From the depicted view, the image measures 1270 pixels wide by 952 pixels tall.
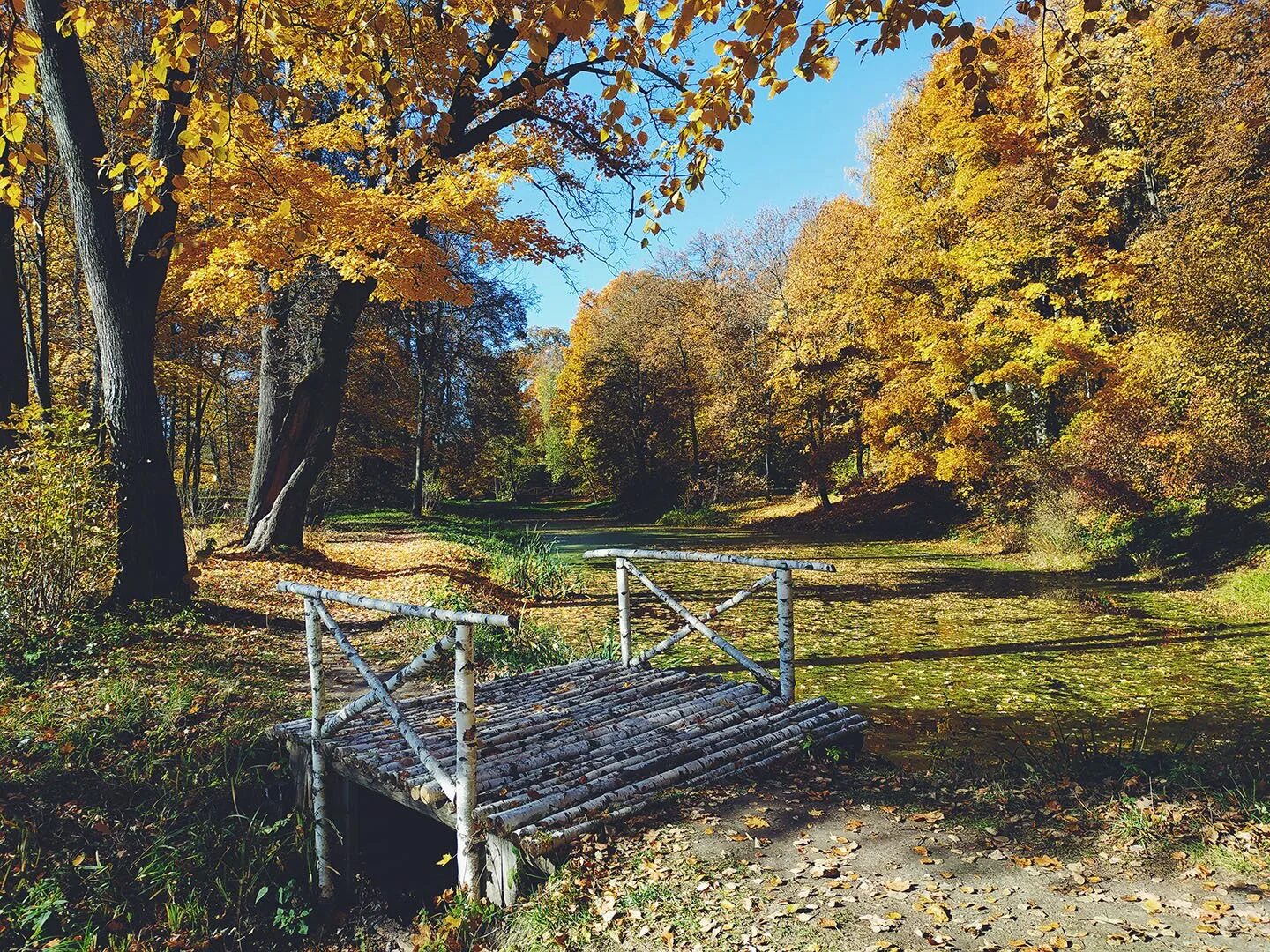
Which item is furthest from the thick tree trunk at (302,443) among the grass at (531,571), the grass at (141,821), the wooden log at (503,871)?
the wooden log at (503,871)

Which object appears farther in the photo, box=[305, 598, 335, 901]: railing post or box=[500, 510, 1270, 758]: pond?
box=[500, 510, 1270, 758]: pond

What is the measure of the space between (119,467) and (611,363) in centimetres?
3069

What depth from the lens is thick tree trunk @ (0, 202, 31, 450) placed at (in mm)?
8023

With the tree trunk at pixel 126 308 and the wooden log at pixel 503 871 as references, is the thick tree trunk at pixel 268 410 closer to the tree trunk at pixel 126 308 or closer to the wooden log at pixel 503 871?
the tree trunk at pixel 126 308

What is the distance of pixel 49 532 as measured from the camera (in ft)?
22.7

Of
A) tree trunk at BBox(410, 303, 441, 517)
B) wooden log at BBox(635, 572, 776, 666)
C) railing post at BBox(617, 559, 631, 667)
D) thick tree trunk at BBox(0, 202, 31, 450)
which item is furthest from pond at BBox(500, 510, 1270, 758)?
tree trunk at BBox(410, 303, 441, 517)

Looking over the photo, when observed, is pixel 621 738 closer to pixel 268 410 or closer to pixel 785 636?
pixel 785 636

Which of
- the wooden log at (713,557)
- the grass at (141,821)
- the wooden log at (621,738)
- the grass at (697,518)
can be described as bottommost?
the grass at (697,518)

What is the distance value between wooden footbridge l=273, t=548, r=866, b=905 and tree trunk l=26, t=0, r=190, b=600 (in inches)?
153

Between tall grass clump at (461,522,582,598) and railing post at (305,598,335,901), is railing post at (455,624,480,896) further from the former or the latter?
tall grass clump at (461,522,582,598)

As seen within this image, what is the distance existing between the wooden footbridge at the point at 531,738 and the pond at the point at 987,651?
1.74 meters

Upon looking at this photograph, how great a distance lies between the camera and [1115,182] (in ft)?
55.6

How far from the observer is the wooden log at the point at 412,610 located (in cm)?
353

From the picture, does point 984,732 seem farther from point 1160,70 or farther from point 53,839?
point 1160,70
